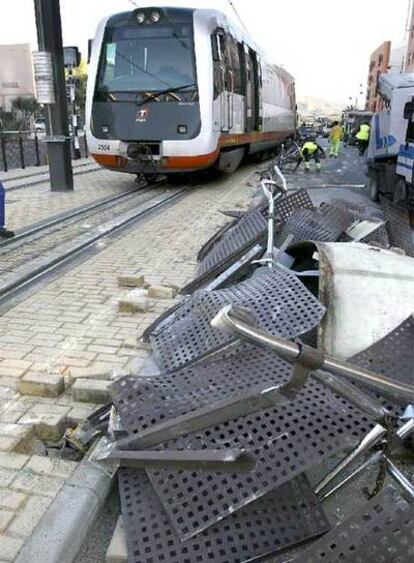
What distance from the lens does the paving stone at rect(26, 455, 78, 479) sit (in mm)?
2720

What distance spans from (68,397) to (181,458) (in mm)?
1367

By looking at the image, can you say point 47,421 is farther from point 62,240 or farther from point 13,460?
point 62,240

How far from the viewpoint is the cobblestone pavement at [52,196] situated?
9203 millimetres

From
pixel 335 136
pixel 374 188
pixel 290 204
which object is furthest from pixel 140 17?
pixel 335 136

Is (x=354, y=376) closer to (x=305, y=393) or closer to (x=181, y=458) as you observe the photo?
(x=181, y=458)

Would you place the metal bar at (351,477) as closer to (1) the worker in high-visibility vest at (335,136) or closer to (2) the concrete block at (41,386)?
(2) the concrete block at (41,386)

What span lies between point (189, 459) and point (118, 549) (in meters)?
0.46

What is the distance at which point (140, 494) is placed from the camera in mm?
2445

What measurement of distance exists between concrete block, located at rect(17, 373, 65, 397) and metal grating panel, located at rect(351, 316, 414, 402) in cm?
182

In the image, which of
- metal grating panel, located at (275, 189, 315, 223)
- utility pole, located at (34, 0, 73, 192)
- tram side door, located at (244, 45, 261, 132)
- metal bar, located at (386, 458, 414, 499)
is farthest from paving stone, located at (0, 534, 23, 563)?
tram side door, located at (244, 45, 261, 132)

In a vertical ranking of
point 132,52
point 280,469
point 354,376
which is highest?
point 132,52

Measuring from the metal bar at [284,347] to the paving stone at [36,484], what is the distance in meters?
1.50

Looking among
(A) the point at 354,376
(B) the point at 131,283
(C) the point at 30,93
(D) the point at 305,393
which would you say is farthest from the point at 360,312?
(C) the point at 30,93

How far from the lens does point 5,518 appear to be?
241 cm
